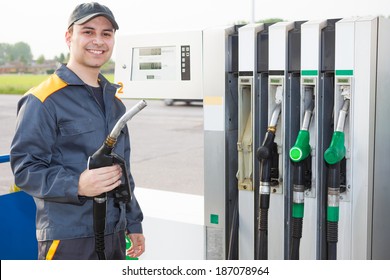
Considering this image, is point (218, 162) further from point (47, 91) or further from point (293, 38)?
point (47, 91)

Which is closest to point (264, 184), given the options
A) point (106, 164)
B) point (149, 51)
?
point (106, 164)

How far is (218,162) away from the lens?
2.57 meters

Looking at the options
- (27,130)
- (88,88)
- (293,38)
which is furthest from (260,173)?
(27,130)

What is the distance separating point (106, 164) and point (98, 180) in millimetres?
56

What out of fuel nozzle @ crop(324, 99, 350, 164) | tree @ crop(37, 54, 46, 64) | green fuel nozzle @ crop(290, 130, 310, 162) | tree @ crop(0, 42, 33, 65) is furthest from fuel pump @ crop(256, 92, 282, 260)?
tree @ crop(37, 54, 46, 64)

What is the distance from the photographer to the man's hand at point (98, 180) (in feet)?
5.62

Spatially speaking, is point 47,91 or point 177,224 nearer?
point 47,91

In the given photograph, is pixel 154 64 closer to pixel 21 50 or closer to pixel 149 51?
pixel 149 51

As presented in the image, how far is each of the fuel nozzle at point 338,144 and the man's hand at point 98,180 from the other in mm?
830

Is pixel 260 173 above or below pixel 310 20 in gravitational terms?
below

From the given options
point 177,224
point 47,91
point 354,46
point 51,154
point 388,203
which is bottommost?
point 177,224

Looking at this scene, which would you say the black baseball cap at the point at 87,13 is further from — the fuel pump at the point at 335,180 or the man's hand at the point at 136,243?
the fuel pump at the point at 335,180

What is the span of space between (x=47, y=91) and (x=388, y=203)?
1574mm

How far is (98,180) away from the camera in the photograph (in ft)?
5.63
